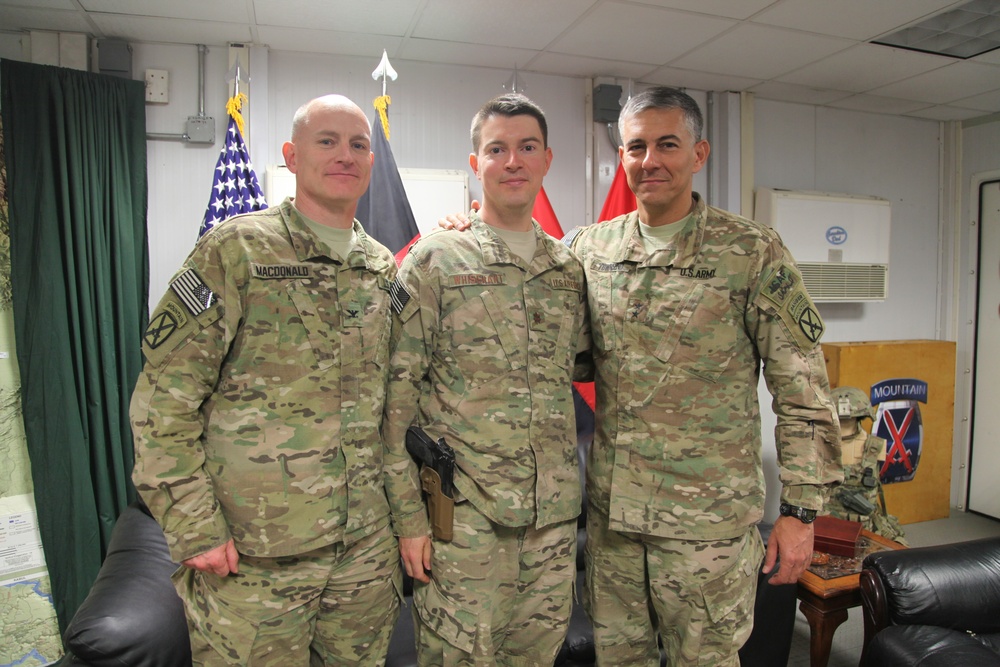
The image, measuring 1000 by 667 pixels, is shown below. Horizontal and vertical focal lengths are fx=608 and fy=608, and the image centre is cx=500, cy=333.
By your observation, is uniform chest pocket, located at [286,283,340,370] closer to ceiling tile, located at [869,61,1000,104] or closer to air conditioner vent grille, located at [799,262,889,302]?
air conditioner vent grille, located at [799,262,889,302]

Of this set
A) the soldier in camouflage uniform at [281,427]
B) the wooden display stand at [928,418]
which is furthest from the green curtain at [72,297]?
the wooden display stand at [928,418]

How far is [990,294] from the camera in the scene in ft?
13.9

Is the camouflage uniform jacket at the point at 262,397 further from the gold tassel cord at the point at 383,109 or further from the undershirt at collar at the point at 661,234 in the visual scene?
the gold tassel cord at the point at 383,109

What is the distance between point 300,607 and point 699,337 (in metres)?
1.15

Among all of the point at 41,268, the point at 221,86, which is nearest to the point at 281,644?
the point at 41,268

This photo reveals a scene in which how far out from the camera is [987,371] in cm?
425

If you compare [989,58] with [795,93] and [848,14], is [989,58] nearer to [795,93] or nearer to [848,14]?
[795,93]

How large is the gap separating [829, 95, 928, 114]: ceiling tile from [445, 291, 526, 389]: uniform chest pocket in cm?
346

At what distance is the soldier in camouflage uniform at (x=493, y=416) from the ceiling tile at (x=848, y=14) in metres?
1.69

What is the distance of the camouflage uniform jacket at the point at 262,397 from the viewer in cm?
127

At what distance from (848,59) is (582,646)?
3.11 metres

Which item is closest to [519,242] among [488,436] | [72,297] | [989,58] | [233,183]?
[488,436]

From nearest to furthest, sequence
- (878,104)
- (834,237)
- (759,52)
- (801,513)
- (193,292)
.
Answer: (193,292) < (801,513) < (759,52) < (834,237) < (878,104)

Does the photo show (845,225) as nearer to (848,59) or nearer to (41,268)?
(848,59)
